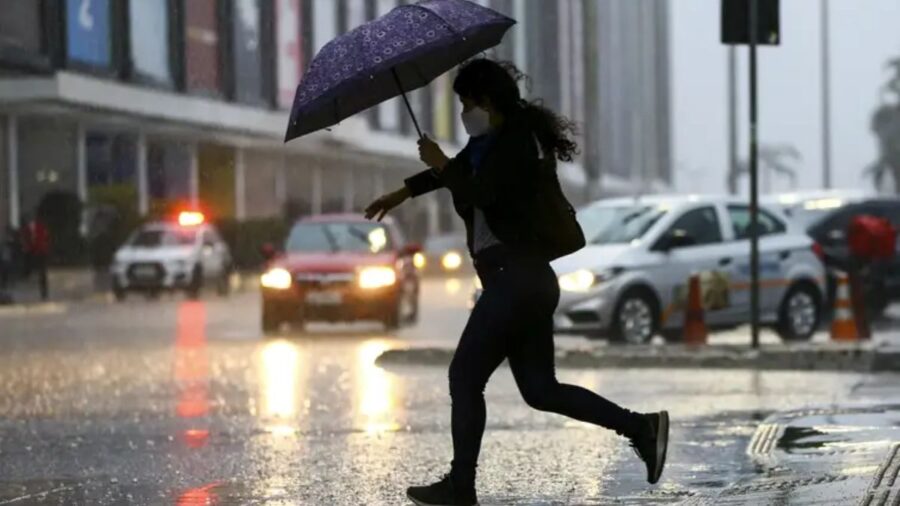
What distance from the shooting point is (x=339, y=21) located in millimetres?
83188

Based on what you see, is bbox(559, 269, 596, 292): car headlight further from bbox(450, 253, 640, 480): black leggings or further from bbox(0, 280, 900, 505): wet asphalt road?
bbox(450, 253, 640, 480): black leggings

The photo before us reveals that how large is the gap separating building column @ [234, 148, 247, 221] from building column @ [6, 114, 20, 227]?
55.5 ft

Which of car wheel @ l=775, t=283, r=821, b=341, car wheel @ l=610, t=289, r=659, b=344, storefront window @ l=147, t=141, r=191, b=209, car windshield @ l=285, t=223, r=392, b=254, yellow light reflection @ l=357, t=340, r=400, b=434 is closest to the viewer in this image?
yellow light reflection @ l=357, t=340, r=400, b=434

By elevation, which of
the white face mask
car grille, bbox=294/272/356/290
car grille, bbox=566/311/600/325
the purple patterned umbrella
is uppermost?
the purple patterned umbrella

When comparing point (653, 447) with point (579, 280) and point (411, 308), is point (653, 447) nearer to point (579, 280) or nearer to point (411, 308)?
point (579, 280)

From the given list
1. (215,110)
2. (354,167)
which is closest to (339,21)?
(354,167)

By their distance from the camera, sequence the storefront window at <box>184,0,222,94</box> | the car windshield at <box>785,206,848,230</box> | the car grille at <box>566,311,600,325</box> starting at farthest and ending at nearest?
the storefront window at <box>184,0,222,94</box>, the car windshield at <box>785,206,848,230</box>, the car grille at <box>566,311,600,325</box>

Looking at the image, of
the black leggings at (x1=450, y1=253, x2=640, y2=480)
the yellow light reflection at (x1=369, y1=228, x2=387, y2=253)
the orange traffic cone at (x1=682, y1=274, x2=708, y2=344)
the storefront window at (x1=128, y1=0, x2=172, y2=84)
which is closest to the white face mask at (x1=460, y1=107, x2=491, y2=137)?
the black leggings at (x1=450, y1=253, x2=640, y2=480)

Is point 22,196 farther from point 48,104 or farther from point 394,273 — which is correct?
point 394,273

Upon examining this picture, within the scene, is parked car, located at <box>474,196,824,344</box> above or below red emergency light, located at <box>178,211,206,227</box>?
below

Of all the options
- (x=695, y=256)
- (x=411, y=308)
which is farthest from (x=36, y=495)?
(x=411, y=308)

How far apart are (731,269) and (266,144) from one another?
5216 centimetres

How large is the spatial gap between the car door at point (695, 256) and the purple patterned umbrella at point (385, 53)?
42.8 ft

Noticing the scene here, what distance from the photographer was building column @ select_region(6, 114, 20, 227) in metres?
51.7
